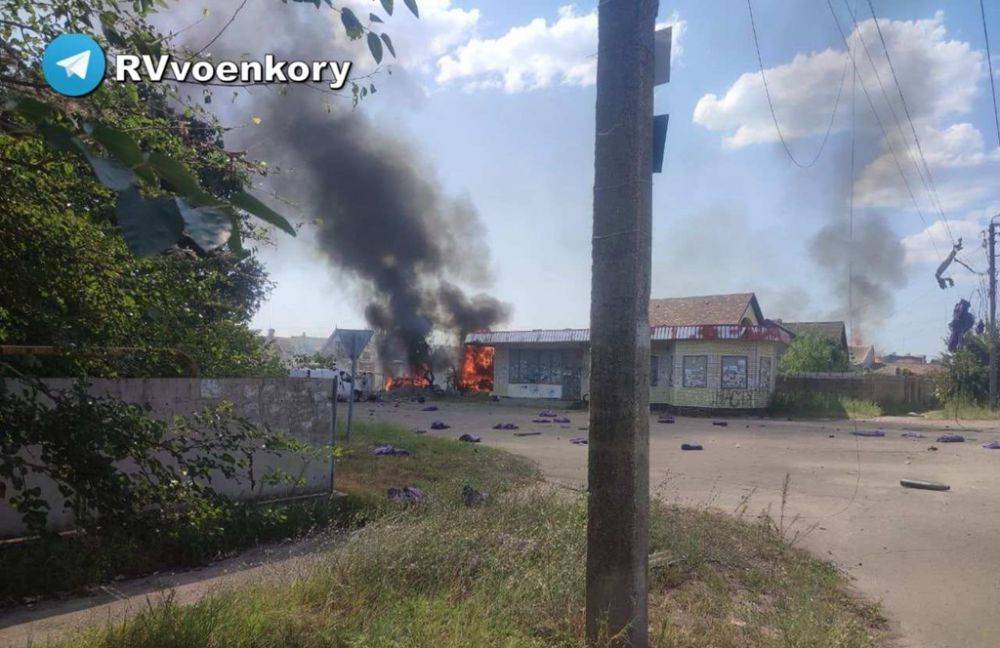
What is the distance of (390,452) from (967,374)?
27.7m

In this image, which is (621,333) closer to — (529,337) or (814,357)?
(529,337)

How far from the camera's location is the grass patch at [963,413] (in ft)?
82.9

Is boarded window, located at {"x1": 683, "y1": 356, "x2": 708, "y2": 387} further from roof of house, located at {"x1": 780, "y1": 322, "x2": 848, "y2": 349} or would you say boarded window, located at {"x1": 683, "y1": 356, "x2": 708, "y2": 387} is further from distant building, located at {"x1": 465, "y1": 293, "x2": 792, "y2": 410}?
roof of house, located at {"x1": 780, "y1": 322, "x2": 848, "y2": 349}

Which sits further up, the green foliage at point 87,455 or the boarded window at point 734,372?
the boarded window at point 734,372

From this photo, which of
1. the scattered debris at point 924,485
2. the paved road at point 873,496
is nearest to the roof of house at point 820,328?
the paved road at point 873,496

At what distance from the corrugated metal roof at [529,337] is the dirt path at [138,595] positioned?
22.8 meters

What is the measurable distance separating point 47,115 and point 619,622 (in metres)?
2.98

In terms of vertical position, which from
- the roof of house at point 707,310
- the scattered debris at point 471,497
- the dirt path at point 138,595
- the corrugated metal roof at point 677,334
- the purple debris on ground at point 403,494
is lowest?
the dirt path at point 138,595

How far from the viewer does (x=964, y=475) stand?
36.0 ft

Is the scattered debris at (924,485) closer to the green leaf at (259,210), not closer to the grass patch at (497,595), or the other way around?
the grass patch at (497,595)

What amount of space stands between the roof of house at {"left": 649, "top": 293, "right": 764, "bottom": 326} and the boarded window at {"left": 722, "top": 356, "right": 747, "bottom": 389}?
191cm

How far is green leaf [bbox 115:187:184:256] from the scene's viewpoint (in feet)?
4.08

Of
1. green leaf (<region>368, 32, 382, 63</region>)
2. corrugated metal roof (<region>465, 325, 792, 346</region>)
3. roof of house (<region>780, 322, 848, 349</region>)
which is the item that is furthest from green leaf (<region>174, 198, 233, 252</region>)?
roof of house (<region>780, 322, 848, 349</region>)

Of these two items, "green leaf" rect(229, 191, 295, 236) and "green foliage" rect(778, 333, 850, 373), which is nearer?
"green leaf" rect(229, 191, 295, 236)
